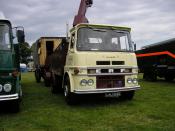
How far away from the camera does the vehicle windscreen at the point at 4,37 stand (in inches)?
380

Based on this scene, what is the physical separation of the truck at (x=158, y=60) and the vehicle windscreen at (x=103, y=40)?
25.9 feet

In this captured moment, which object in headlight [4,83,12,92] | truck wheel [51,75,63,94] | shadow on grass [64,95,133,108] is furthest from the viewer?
truck wheel [51,75,63,94]

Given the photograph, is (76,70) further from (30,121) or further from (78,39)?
(30,121)

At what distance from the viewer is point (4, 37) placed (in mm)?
9719

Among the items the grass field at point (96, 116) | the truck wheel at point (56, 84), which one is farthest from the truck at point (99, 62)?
the truck wheel at point (56, 84)

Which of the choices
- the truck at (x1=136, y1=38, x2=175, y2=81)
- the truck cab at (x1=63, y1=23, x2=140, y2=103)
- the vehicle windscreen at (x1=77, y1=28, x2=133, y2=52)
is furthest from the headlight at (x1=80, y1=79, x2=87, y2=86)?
the truck at (x1=136, y1=38, x2=175, y2=81)

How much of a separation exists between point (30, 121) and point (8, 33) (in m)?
2.82

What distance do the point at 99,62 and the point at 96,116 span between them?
2050mm

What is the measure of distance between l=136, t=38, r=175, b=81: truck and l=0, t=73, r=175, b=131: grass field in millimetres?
7081

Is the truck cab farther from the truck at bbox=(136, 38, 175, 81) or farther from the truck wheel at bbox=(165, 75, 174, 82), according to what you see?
the truck wheel at bbox=(165, 75, 174, 82)

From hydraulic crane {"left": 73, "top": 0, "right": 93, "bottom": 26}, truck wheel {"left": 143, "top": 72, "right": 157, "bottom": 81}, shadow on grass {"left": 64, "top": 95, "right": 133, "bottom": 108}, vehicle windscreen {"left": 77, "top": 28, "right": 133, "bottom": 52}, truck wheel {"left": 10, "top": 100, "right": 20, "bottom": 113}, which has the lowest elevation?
shadow on grass {"left": 64, "top": 95, "right": 133, "bottom": 108}

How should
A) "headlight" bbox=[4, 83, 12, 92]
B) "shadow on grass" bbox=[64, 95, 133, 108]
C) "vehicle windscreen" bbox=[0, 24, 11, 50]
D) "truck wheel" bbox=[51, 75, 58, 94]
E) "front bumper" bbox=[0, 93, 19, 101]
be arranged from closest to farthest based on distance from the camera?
1. "front bumper" bbox=[0, 93, 19, 101]
2. "headlight" bbox=[4, 83, 12, 92]
3. "vehicle windscreen" bbox=[0, 24, 11, 50]
4. "shadow on grass" bbox=[64, 95, 133, 108]
5. "truck wheel" bbox=[51, 75, 58, 94]

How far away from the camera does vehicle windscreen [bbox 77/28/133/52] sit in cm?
1059

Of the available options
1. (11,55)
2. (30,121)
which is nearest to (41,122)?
(30,121)
